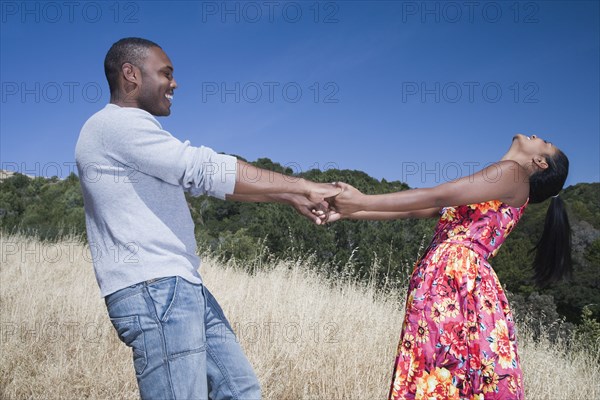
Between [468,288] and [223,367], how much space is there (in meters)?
1.28

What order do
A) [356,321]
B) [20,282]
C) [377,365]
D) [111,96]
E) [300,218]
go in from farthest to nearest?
[300,218] → [20,282] → [356,321] → [377,365] → [111,96]

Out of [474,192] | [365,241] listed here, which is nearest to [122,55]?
[474,192]

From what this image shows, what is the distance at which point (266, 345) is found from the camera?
5.12m

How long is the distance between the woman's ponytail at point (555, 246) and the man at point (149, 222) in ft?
6.57

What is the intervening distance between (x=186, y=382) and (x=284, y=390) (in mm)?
2705

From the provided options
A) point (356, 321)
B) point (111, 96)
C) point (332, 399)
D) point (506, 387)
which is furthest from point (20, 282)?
point (506, 387)

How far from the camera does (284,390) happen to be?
4.48 meters

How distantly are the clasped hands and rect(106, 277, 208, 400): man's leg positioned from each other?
2.88 feet

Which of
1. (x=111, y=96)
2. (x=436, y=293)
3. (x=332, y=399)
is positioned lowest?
(x=332, y=399)

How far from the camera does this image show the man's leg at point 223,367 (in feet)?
7.29

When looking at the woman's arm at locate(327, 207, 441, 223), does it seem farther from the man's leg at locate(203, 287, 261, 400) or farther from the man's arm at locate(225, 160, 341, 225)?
the man's leg at locate(203, 287, 261, 400)

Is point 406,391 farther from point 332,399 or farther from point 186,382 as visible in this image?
point 332,399

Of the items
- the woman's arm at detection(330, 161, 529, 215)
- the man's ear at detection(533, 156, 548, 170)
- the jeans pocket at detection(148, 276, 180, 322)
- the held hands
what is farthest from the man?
the man's ear at detection(533, 156, 548, 170)

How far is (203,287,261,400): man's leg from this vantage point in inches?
87.5
